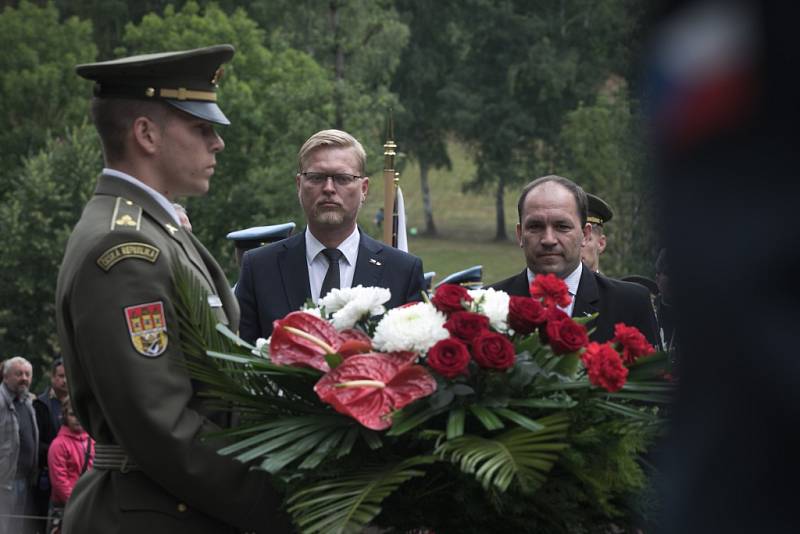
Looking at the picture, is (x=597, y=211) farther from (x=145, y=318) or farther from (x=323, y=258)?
(x=145, y=318)

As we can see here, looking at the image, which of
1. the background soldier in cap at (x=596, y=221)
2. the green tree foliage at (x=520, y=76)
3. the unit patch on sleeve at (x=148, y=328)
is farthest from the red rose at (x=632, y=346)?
the green tree foliage at (x=520, y=76)

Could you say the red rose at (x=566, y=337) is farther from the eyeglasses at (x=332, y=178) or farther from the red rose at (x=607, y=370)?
the eyeglasses at (x=332, y=178)

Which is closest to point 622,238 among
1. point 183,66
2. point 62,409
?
point 62,409

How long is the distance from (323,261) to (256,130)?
1491 inches

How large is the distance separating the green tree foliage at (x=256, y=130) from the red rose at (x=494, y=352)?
1430 inches

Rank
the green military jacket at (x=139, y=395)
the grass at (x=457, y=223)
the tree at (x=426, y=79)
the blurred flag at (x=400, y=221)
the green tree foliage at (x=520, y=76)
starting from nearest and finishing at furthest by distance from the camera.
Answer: the green military jacket at (x=139, y=395)
the blurred flag at (x=400, y=221)
the grass at (x=457, y=223)
the green tree foliage at (x=520, y=76)
the tree at (x=426, y=79)

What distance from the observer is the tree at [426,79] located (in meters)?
63.5

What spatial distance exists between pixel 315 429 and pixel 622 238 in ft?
113

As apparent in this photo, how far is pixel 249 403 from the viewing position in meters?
3.17

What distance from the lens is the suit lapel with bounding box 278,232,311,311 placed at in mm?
5312

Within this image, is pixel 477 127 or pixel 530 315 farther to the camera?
pixel 477 127

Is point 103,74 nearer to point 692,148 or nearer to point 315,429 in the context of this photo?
point 315,429

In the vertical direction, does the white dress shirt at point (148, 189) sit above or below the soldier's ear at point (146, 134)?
below

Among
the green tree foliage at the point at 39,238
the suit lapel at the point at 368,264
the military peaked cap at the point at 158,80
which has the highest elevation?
the military peaked cap at the point at 158,80
